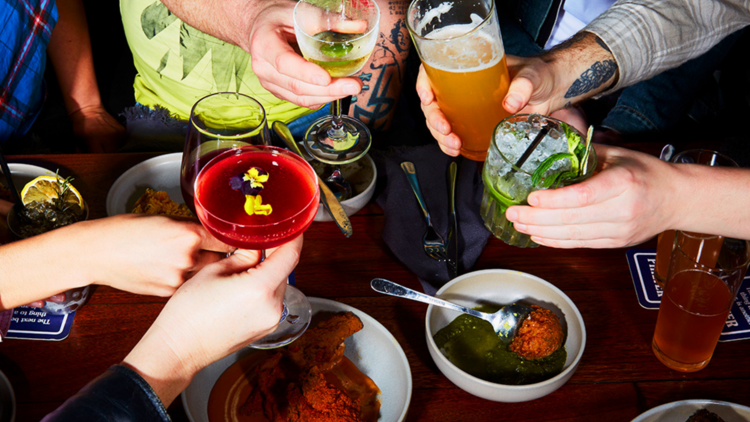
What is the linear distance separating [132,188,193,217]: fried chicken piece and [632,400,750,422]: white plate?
49.6 inches

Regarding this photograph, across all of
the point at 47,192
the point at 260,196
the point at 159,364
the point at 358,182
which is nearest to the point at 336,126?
the point at 358,182

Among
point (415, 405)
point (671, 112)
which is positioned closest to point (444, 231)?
point (415, 405)

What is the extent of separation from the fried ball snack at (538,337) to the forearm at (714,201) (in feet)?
1.23

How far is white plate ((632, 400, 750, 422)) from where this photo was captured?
113cm

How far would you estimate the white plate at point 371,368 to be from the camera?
3.81 ft

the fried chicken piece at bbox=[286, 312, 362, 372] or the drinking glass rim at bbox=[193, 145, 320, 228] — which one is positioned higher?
the drinking glass rim at bbox=[193, 145, 320, 228]

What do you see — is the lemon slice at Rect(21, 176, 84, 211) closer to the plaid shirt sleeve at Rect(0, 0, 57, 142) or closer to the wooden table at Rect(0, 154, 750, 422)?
the wooden table at Rect(0, 154, 750, 422)

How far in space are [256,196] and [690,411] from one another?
102 centimetres

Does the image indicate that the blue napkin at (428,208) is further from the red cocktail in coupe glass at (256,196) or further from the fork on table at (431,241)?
the red cocktail in coupe glass at (256,196)

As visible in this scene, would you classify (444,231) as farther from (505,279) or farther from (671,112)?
(671,112)

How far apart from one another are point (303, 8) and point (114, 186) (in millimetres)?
757

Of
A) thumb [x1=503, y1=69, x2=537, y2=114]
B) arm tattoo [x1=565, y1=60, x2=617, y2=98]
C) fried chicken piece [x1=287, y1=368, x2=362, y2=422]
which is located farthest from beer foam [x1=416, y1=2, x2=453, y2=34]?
fried chicken piece [x1=287, y1=368, x2=362, y2=422]

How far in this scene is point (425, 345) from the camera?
4.42 ft

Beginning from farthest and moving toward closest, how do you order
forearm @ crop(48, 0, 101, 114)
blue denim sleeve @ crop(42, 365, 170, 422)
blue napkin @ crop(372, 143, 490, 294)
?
forearm @ crop(48, 0, 101, 114), blue napkin @ crop(372, 143, 490, 294), blue denim sleeve @ crop(42, 365, 170, 422)
